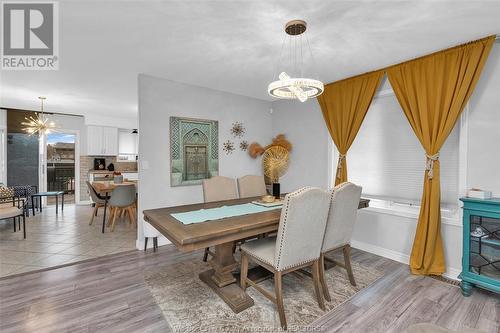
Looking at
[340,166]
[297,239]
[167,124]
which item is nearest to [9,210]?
[167,124]

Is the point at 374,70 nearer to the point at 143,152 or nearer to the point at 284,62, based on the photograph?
the point at 284,62

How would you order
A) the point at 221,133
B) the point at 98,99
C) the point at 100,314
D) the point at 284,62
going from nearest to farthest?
the point at 100,314, the point at 284,62, the point at 221,133, the point at 98,99

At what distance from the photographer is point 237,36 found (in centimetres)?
222

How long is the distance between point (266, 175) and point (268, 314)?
287cm

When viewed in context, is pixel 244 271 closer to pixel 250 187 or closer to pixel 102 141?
pixel 250 187

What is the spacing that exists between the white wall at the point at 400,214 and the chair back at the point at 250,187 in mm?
1107

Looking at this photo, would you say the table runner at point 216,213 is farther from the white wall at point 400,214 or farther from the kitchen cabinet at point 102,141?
the kitchen cabinet at point 102,141

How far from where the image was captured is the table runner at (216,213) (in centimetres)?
194

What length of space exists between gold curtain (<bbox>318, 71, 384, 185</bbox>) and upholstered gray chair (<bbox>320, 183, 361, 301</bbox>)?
1.27 metres

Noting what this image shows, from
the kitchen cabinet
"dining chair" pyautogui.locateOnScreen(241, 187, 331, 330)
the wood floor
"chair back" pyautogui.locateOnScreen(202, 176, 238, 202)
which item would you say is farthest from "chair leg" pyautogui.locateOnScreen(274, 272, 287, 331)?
the kitchen cabinet

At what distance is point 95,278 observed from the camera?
2.45m

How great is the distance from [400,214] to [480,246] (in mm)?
790

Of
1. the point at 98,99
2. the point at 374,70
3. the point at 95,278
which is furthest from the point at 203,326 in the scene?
the point at 98,99

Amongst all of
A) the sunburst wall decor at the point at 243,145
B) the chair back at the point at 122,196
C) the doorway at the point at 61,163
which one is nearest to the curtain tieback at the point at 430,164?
the sunburst wall decor at the point at 243,145
